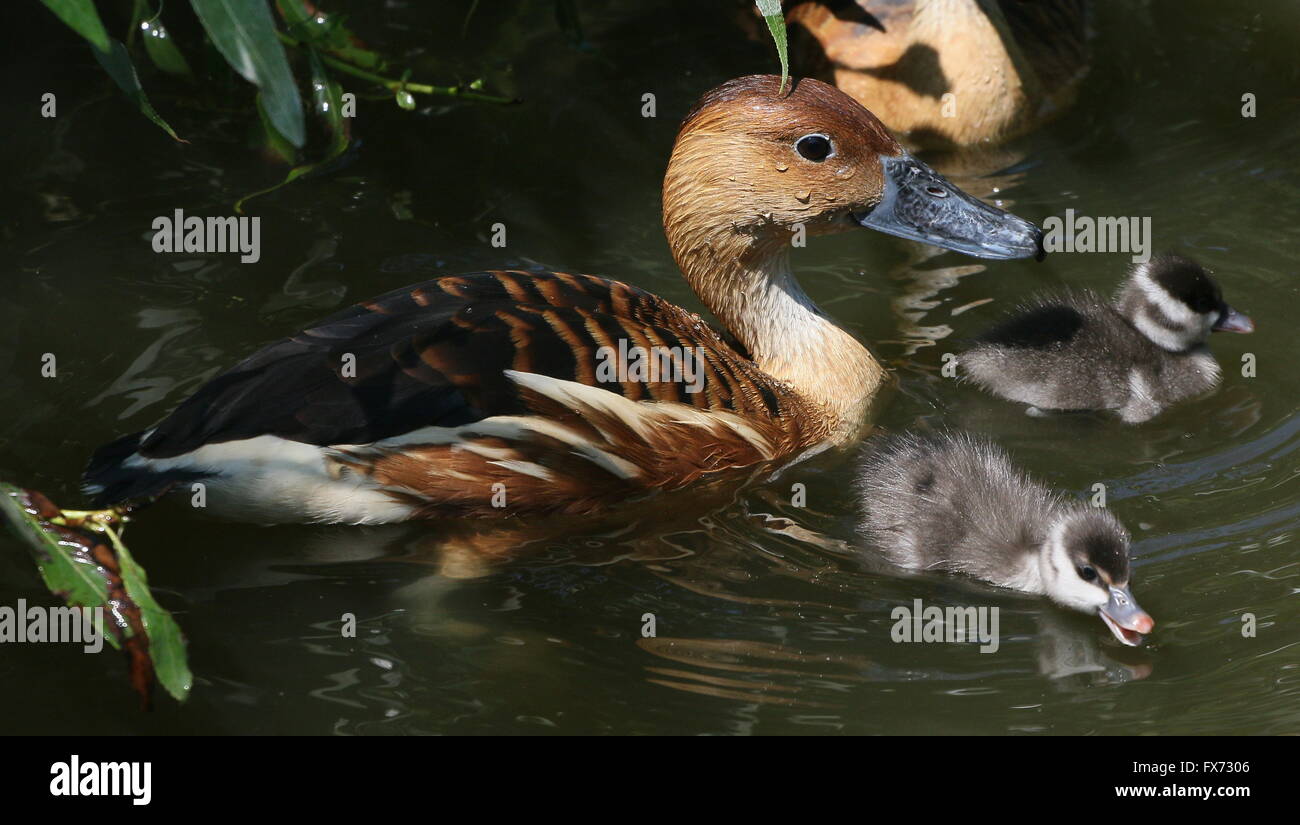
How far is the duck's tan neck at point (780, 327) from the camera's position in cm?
525

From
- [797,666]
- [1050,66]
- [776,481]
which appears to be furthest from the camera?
[1050,66]


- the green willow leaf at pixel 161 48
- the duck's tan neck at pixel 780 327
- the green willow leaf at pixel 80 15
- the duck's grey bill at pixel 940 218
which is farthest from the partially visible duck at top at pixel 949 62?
the green willow leaf at pixel 80 15

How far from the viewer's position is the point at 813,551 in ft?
15.1

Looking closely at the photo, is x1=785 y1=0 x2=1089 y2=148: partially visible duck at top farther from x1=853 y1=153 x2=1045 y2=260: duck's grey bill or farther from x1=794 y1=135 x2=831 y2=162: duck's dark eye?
x1=794 y1=135 x2=831 y2=162: duck's dark eye

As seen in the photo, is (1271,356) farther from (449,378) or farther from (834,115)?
(449,378)

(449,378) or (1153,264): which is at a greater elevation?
(1153,264)

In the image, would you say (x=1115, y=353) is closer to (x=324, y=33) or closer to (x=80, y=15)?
(x=324, y=33)

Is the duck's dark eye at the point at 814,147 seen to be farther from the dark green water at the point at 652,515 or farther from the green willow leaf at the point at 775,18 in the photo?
the green willow leaf at the point at 775,18

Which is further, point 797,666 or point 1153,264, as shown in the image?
point 1153,264

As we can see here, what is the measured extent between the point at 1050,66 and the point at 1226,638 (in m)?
3.78

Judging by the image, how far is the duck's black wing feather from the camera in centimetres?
436

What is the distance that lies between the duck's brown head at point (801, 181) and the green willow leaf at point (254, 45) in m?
2.07
